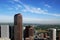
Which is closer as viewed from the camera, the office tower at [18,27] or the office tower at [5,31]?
the office tower at [5,31]

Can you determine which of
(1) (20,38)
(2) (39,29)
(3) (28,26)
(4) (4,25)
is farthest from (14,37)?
(2) (39,29)

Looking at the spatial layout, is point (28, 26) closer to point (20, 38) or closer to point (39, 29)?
point (20, 38)

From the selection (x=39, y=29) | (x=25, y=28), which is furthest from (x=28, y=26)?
(x=39, y=29)

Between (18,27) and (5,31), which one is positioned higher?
(18,27)

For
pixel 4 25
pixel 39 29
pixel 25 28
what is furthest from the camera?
pixel 39 29

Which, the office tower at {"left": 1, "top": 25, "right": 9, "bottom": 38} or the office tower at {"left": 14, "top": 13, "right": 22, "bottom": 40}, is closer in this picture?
the office tower at {"left": 1, "top": 25, "right": 9, "bottom": 38}

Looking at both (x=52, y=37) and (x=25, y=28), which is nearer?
(x=52, y=37)

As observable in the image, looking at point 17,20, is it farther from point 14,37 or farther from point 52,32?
point 52,32

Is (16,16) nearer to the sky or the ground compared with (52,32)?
nearer to the sky

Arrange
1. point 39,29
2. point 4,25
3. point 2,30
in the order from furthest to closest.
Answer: point 39,29, point 4,25, point 2,30

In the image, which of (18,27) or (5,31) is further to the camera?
(18,27)
